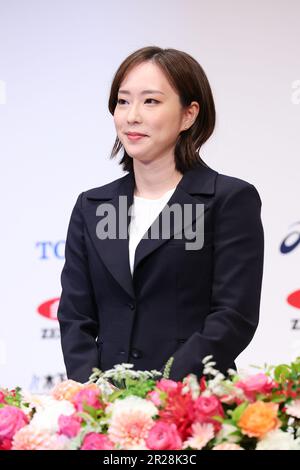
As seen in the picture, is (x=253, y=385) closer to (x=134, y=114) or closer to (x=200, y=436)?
(x=200, y=436)

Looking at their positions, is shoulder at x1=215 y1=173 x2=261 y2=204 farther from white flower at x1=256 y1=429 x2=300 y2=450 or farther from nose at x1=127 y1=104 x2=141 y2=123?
white flower at x1=256 y1=429 x2=300 y2=450

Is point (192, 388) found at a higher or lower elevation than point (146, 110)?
lower

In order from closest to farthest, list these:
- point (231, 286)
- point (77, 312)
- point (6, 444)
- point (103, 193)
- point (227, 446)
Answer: point (227, 446)
point (6, 444)
point (231, 286)
point (77, 312)
point (103, 193)

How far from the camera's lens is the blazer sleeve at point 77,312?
1.96 metres

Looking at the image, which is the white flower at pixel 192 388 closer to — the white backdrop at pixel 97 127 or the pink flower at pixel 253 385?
the pink flower at pixel 253 385

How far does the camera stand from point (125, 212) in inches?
82.2

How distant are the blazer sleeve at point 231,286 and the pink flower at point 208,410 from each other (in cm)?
47

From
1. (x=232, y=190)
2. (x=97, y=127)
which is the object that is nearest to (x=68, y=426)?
(x=232, y=190)

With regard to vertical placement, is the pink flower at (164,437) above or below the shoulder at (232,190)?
below

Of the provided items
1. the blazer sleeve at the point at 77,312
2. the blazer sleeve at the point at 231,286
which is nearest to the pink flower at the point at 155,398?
the blazer sleeve at the point at 231,286

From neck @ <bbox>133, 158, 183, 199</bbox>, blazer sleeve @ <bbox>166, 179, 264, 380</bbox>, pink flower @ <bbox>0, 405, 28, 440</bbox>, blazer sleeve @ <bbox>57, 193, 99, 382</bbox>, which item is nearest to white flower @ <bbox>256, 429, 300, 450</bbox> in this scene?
pink flower @ <bbox>0, 405, 28, 440</bbox>

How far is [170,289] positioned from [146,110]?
0.38 metres

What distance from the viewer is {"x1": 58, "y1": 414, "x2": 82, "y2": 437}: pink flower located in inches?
53.2

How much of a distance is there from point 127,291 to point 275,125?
1578 millimetres
